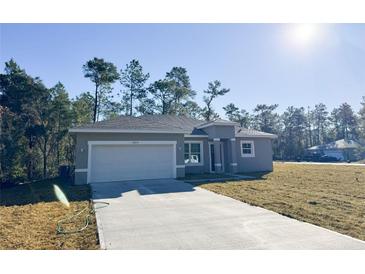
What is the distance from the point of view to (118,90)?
113 feet

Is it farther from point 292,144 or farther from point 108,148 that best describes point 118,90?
point 292,144

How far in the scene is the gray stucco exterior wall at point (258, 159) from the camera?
65.2ft

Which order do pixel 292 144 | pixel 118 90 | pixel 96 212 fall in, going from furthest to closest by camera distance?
pixel 292 144 → pixel 118 90 → pixel 96 212

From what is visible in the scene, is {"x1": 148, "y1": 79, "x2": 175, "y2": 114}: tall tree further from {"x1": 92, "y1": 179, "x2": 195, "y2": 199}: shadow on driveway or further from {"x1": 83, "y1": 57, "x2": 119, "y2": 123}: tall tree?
{"x1": 92, "y1": 179, "x2": 195, "y2": 199}: shadow on driveway

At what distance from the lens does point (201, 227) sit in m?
6.07

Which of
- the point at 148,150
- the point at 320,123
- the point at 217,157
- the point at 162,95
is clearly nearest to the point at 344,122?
the point at 320,123

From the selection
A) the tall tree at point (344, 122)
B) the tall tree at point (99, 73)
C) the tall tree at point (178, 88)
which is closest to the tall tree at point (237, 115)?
the tall tree at point (178, 88)

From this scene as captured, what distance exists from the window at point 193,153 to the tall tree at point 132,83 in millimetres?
19340

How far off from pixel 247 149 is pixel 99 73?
19.4m

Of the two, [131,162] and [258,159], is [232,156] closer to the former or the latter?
[258,159]
